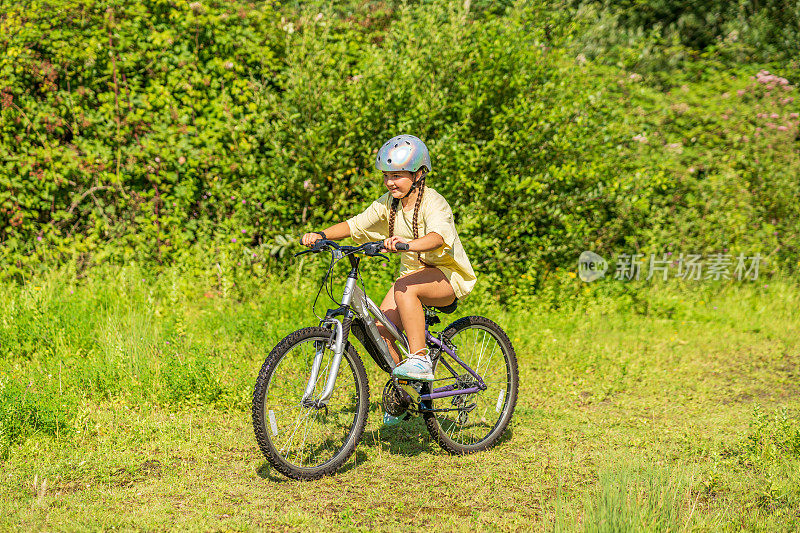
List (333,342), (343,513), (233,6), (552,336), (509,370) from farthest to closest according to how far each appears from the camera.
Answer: (233,6) → (552,336) → (509,370) → (333,342) → (343,513)

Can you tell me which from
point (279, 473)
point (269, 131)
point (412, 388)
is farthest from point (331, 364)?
point (269, 131)

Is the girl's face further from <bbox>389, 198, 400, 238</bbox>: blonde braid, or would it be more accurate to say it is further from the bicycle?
the bicycle

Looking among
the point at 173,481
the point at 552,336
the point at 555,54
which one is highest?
the point at 555,54

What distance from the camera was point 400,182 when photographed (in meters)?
4.50

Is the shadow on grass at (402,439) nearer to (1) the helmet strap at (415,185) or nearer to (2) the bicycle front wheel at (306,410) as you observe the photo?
(2) the bicycle front wheel at (306,410)

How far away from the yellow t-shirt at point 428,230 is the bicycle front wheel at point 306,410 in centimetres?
74

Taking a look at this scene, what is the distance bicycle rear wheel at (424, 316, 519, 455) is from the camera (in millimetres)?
4961

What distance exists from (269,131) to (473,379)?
3.86m

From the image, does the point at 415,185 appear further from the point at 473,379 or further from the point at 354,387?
the point at 473,379

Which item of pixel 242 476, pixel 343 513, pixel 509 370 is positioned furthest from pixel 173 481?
pixel 509 370

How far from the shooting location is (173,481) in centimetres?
438

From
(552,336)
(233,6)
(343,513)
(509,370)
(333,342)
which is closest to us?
(343,513)

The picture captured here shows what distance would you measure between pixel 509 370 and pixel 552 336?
7.64 feet

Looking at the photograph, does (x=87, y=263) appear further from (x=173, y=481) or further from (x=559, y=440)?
(x=559, y=440)
